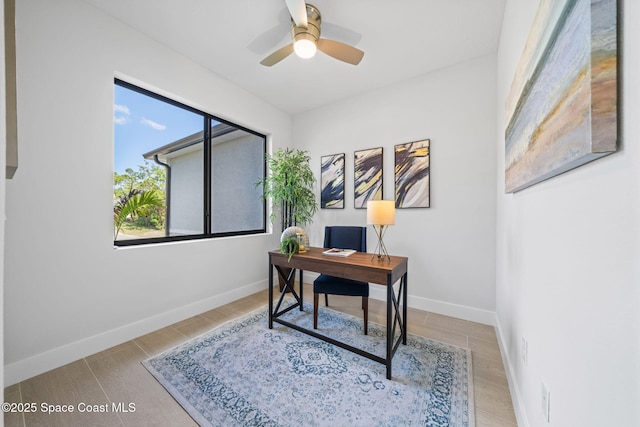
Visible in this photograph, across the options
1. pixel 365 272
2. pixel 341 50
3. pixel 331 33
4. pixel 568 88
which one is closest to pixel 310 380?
pixel 365 272

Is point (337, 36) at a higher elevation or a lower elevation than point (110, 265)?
higher

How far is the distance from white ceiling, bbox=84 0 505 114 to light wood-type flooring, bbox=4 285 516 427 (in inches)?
109

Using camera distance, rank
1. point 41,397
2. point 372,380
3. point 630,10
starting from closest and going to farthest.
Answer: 1. point 630,10
2. point 41,397
3. point 372,380

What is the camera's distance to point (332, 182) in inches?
132

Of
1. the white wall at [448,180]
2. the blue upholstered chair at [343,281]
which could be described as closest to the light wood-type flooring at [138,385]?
the white wall at [448,180]

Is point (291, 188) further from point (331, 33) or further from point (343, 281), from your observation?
point (331, 33)

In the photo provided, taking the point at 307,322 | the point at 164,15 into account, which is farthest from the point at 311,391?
the point at 164,15

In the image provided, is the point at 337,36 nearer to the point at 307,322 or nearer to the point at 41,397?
the point at 307,322

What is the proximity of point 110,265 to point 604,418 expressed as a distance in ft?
9.38

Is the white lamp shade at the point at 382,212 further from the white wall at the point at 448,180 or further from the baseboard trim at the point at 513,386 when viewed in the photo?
the baseboard trim at the point at 513,386

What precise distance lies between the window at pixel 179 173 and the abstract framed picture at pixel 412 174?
1.99 m

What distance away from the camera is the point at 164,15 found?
6.49 ft

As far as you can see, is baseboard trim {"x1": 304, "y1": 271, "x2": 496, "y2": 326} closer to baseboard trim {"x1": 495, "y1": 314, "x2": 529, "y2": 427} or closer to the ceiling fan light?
baseboard trim {"x1": 495, "y1": 314, "x2": 529, "y2": 427}

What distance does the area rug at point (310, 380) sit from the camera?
135cm
